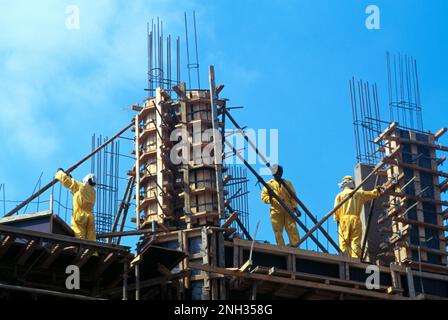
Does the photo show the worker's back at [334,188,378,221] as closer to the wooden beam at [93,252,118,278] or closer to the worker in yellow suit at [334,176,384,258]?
the worker in yellow suit at [334,176,384,258]

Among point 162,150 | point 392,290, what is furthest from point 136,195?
point 392,290

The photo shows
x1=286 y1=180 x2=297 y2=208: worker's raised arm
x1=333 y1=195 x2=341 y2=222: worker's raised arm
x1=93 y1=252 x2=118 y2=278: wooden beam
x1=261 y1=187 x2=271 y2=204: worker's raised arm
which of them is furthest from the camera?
x1=333 y1=195 x2=341 y2=222: worker's raised arm

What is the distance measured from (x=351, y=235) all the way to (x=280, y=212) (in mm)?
2300

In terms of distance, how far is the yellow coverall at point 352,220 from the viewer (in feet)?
126

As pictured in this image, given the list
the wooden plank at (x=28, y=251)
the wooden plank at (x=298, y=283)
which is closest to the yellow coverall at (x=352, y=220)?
the wooden plank at (x=298, y=283)

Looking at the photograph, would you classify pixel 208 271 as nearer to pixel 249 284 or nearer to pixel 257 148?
pixel 249 284

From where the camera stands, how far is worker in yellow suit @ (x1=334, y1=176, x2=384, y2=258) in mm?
38375

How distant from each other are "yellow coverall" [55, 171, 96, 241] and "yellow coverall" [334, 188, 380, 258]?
298 inches

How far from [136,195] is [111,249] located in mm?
6151

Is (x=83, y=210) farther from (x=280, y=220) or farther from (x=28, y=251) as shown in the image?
(x=280, y=220)

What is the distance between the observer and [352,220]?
→ 3844cm

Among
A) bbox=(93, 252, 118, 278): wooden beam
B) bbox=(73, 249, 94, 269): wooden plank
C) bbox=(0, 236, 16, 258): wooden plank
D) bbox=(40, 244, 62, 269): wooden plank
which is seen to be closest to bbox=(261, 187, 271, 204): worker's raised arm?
bbox=(93, 252, 118, 278): wooden beam

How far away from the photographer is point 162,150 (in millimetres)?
38469

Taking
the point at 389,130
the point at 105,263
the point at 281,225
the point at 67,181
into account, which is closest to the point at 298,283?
the point at 281,225
